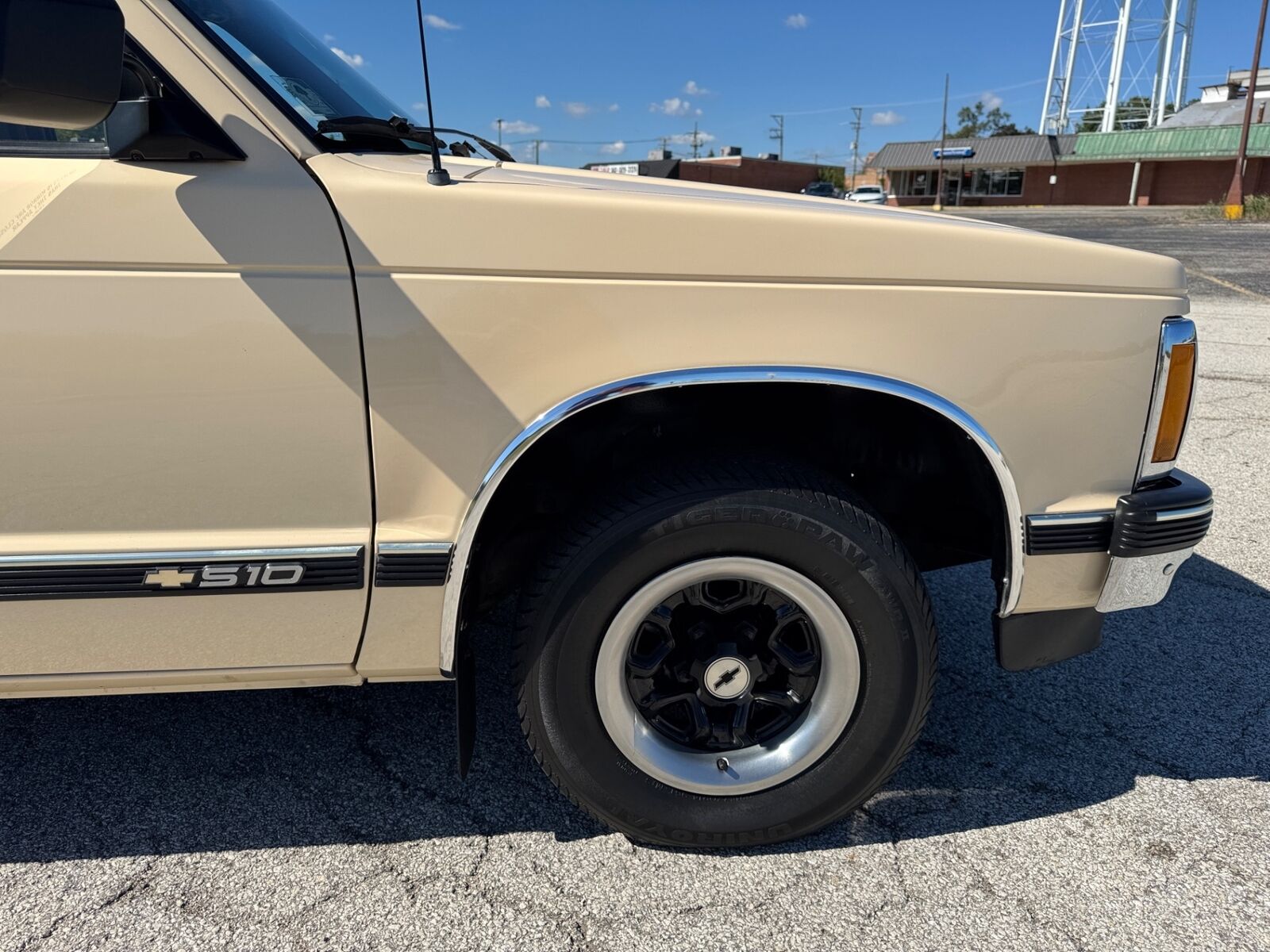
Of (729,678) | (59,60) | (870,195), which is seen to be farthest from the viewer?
(870,195)

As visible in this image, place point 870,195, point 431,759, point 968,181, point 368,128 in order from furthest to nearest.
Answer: point 968,181 < point 870,195 < point 431,759 < point 368,128

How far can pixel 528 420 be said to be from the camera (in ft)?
5.49

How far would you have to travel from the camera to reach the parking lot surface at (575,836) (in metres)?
1.78

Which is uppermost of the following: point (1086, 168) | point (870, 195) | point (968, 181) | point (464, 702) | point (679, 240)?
point (1086, 168)

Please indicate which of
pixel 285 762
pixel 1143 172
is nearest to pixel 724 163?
pixel 1143 172

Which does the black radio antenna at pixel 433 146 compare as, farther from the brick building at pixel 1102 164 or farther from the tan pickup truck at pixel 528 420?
the brick building at pixel 1102 164

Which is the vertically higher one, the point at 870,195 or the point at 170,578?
the point at 870,195

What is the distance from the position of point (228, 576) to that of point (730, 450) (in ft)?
3.64

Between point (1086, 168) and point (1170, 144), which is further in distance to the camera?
point (1086, 168)

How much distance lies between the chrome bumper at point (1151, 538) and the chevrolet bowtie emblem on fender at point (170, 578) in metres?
1.98

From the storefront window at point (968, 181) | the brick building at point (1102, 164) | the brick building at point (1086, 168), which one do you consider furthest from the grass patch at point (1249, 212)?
the storefront window at point (968, 181)

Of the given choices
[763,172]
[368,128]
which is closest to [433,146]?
[368,128]

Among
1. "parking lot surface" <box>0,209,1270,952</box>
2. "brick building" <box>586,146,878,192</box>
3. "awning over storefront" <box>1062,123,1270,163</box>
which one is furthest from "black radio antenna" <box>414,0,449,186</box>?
"awning over storefront" <box>1062,123,1270,163</box>

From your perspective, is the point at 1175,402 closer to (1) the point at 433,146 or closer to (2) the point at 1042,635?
(2) the point at 1042,635
